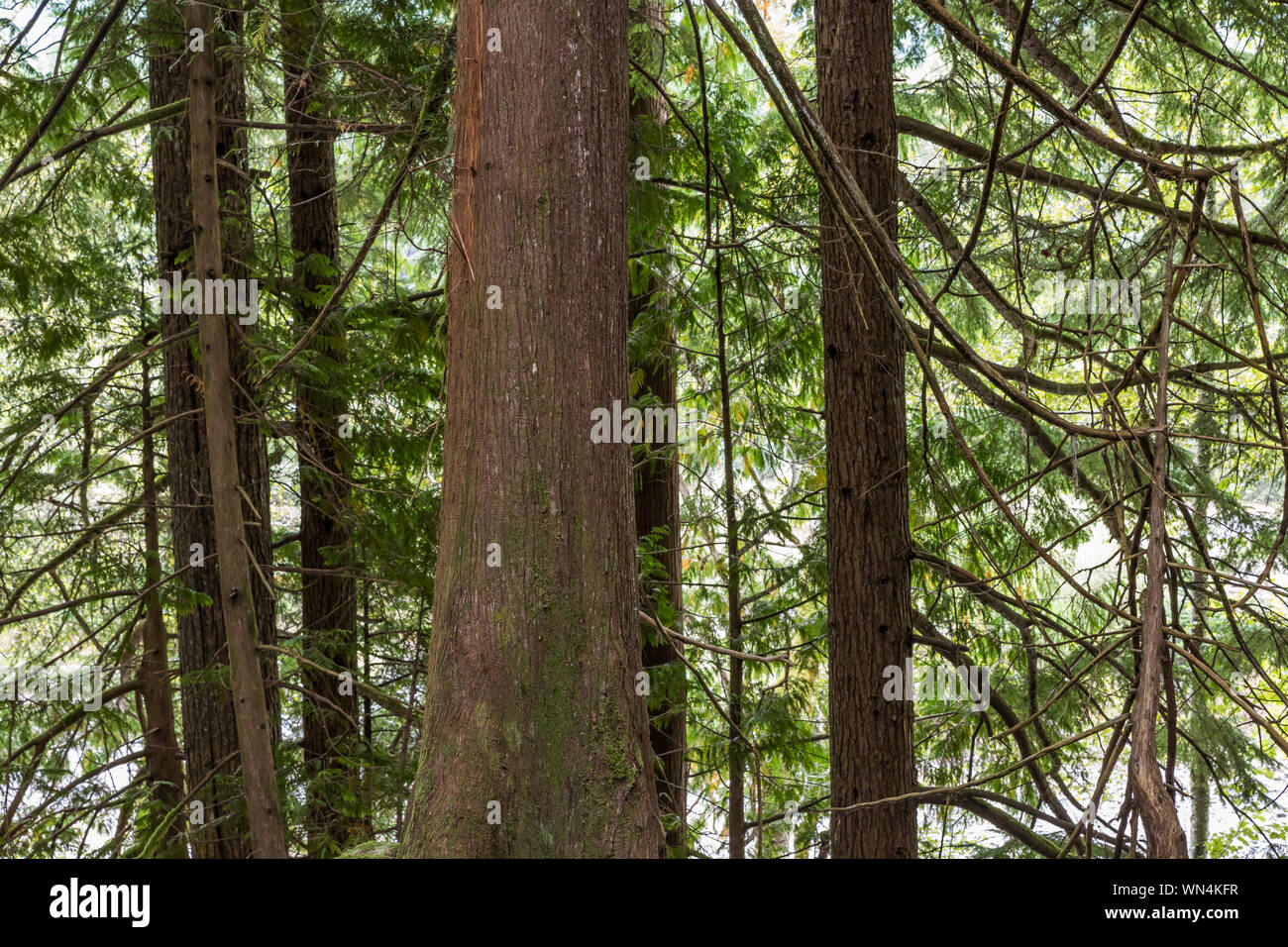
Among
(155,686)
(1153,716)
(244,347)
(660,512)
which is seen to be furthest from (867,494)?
(155,686)

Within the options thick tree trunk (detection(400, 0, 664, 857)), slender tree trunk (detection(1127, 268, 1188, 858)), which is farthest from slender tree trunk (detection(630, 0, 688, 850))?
slender tree trunk (detection(1127, 268, 1188, 858))

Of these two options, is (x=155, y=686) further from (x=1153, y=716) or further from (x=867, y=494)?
(x=1153, y=716)

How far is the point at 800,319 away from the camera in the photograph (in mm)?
6586

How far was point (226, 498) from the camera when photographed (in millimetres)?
5043

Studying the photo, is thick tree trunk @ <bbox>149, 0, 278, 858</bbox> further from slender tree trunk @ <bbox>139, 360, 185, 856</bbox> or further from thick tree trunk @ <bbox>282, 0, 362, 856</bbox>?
thick tree trunk @ <bbox>282, 0, 362, 856</bbox>

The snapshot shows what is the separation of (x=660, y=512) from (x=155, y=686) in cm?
378

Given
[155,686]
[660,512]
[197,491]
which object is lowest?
[155,686]

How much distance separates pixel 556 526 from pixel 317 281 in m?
4.92

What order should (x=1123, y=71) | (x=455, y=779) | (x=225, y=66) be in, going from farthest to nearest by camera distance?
(x=1123, y=71), (x=225, y=66), (x=455, y=779)

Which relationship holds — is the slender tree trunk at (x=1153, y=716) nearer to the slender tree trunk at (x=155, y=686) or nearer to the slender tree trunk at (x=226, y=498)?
the slender tree trunk at (x=226, y=498)

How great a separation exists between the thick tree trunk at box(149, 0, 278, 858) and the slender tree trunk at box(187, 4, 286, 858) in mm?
895
